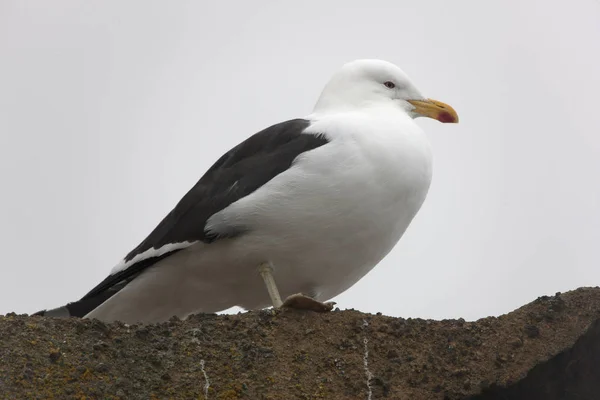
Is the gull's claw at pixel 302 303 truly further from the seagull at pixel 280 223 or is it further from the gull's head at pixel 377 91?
the gull's head at pixel 377 91

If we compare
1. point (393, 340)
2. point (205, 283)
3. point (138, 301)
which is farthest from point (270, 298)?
point (393, 340)

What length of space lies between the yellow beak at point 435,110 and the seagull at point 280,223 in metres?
0.70

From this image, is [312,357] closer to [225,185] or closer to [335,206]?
[335,206]

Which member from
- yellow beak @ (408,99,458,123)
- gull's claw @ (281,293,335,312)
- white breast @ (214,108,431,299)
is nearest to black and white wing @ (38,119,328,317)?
white breast @ (214,108,431,299)

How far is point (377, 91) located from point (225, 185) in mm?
1569

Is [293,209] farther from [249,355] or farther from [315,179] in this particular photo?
[249,355]

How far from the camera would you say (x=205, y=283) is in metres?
6.80

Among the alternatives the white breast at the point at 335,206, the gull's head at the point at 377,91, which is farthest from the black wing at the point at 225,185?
the gull's head at the point at 377,91

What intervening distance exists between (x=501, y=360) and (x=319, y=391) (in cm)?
90

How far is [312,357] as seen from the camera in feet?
17.3

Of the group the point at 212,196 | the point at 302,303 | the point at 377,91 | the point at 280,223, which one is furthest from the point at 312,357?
the point at 377,91

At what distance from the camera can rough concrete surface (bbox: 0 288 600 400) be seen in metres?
4.87

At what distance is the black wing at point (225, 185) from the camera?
6613mm

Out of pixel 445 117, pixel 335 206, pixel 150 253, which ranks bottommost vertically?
pixel 335 206
